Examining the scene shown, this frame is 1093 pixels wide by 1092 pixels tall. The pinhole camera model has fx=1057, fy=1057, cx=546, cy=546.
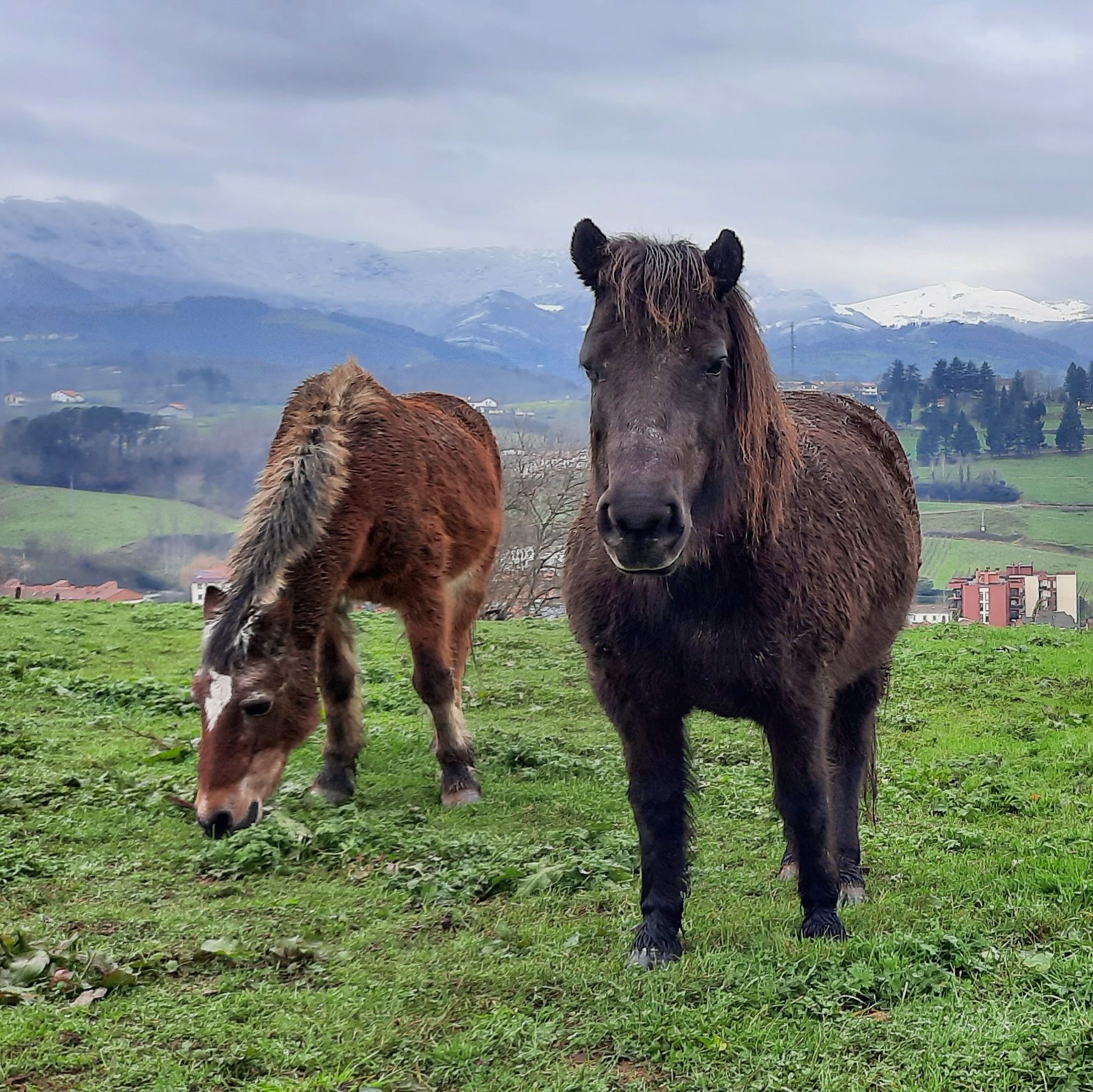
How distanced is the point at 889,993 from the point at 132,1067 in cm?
259

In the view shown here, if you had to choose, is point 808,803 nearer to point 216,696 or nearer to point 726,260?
point 726,260

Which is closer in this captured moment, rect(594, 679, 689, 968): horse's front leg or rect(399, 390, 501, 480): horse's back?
rect(594, 679, 689, 968): horse's front leg

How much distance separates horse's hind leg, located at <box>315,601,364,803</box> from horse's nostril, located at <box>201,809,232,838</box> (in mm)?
1632

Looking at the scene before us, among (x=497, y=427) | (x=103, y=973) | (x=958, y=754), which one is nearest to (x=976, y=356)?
(x=497, y=427)

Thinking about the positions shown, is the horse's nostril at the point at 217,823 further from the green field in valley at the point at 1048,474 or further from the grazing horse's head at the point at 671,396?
the green field in valley at the point at 1048,474

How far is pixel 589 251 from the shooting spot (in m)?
4.09

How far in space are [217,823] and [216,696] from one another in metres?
0.69

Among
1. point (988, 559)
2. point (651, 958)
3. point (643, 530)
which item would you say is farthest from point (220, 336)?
point (643, 530)

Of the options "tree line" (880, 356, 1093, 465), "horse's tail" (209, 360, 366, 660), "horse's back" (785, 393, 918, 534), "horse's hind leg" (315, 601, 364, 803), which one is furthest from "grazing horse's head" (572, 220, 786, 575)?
"tree line" (880, 356, 1093, 465)

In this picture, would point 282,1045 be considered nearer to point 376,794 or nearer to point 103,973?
point 103,973

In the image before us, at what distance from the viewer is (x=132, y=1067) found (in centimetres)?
346

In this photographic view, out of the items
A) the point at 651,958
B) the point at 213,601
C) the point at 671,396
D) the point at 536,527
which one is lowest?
the point at 536,527

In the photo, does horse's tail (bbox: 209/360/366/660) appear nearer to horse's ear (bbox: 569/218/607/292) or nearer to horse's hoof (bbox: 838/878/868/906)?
horse's ear (bbox: 569/218/607/292)

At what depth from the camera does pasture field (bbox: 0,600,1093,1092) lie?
135 inches
